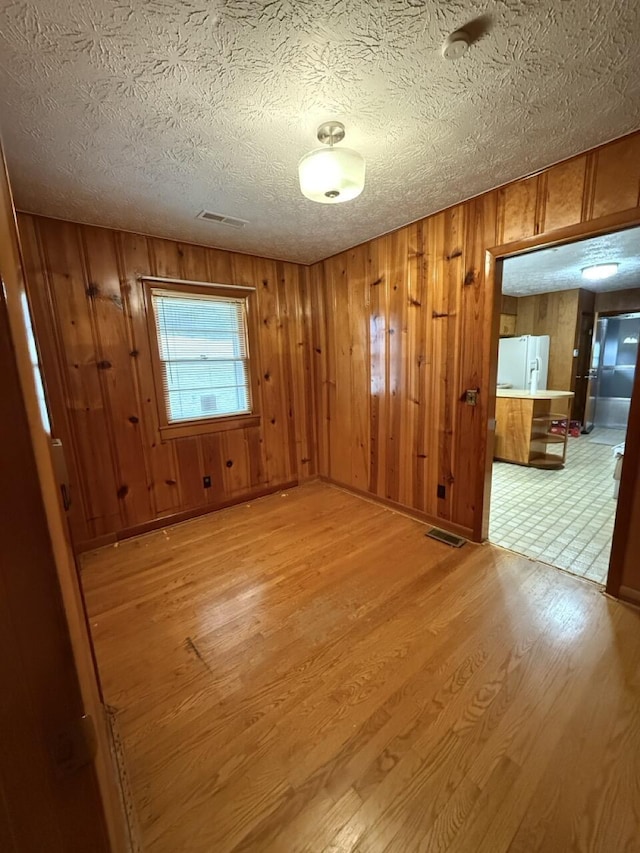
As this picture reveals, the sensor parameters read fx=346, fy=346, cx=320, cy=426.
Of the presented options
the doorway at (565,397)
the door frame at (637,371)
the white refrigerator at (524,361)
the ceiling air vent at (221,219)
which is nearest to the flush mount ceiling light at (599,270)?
the doorway at (565,397)

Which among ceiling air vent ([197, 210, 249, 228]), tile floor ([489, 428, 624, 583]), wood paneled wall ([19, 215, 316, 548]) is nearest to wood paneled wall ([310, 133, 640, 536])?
tile floor ([489, 428, 624, 583])

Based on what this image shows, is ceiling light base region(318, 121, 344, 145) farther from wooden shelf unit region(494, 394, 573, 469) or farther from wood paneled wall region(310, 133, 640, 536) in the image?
wooden shelf unit region(494, 394, 573, 469)

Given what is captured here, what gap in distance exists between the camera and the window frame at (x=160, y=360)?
281cm

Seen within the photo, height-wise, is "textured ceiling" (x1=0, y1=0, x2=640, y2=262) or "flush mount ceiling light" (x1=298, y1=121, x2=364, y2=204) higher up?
"textured ceiling" (x1=0, y1=0, x2=640, y2=262)

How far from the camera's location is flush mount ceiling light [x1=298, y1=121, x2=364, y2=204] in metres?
1.49

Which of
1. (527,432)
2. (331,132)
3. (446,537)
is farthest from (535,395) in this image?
(331,132)

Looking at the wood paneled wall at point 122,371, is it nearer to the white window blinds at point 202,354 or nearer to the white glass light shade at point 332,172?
the white window blinds at point 202,354

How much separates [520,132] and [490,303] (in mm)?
912

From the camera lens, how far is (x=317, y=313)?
368 cm

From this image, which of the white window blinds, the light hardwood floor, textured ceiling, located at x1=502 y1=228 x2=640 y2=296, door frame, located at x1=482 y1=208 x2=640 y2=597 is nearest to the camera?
the light hardwood floor

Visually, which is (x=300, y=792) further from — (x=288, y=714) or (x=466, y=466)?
(x=466, y=466)

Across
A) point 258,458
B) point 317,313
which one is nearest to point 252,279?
point 317,313

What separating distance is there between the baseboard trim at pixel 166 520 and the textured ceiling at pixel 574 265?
3141 mm

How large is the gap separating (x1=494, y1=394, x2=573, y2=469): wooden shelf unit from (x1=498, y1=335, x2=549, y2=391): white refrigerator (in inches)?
19.7
